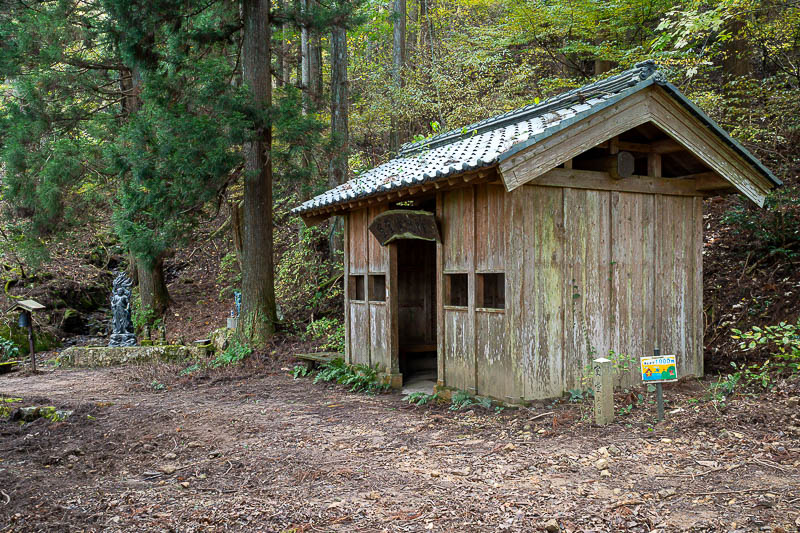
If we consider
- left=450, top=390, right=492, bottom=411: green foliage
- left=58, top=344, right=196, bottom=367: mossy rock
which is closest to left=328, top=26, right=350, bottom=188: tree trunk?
left=58, top=344, right=196, bottom=367: mossy rock

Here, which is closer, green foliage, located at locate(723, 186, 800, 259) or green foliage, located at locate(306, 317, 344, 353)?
green foliage, located at locate(723, 186, 800, 259)

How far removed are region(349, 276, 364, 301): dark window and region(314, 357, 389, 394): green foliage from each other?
3.78 feet

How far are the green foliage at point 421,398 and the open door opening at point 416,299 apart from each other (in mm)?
2267

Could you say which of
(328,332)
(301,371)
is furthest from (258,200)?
(301,371)

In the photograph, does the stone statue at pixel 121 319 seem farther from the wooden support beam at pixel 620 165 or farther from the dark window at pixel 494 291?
the wooden support beam at pixel 620 165

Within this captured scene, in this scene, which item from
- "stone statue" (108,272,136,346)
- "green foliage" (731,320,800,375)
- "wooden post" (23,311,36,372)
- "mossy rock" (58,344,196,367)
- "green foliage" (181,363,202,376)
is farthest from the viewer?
"stone statue" (108,272,136,346)

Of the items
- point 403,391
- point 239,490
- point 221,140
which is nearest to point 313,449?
point 239,490

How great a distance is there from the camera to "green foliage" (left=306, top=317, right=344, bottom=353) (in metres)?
11.9

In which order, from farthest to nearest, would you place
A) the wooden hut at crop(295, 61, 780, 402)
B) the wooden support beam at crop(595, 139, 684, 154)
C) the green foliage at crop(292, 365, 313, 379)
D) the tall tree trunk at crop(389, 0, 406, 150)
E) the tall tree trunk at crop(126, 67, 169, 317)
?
the tall tree trunk at crop(389, 0, 406, 150) < the tall tree trunk at crop(126, 67, 169, 317) < the green foliage at crop(292, 365, 313, 379) < the wooden support beam at crop(595, 139, 684, 154) < the wooden hut at crop(295, 61, 780, 402)

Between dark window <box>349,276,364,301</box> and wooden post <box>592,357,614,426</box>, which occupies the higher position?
dark window <box>349,276,364,301</box>

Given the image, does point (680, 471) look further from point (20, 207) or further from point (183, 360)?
point (20, 207)

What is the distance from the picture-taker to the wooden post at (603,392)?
237 inches

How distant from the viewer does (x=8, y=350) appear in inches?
575

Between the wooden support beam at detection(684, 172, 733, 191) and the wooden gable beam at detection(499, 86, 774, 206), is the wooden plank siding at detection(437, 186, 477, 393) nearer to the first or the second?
the wooden gable beam at detection(499, 86, 774, 206)
